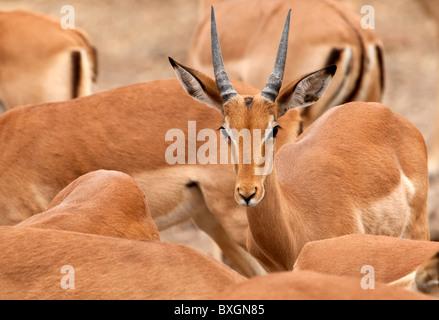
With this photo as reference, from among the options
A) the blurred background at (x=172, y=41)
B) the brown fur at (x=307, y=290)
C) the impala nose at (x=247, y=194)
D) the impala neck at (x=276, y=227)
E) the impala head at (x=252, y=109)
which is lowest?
the brown fur at (x=307, y=290)

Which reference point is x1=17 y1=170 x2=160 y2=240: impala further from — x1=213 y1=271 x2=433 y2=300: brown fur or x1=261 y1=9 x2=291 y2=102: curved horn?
x1=213 y1=271 x2=433 y2=300: brown fur

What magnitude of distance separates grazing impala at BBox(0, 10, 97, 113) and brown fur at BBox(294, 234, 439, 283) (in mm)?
3205

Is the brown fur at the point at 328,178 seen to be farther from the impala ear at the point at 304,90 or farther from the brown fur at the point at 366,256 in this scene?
the brown fur at the point at 366,256

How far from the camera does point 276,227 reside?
11.6ft

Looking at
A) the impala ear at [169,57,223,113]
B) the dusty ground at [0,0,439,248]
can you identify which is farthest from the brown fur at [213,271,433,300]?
the dusty ground at [0,0,439,248]

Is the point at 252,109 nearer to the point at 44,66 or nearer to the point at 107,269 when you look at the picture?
the point at 107,269

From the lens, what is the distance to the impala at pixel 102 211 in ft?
10.4

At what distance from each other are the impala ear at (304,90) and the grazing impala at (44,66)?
2.49m

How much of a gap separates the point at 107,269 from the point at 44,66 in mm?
3647

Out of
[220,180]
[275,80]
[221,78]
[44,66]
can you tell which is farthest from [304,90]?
[44,66]

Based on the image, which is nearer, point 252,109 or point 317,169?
point 252,109

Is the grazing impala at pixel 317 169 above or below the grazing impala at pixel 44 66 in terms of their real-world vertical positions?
below

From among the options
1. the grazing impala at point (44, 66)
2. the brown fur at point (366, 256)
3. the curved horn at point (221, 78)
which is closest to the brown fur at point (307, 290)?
the brown fur at point (366, 256)

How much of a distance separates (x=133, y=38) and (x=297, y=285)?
975cm
